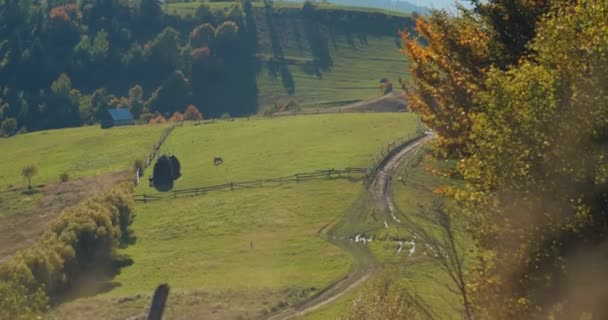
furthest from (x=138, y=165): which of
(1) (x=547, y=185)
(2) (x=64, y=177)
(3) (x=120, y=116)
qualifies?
(1) (x=547, y=185)

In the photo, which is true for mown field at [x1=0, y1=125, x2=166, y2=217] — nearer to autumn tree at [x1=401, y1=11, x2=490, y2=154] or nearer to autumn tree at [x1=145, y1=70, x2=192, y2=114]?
autumn tree at [x1=145, y1=70, x2=192, y2=114]

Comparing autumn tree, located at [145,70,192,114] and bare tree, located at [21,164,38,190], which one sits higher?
autumn tree, located at [145,70,192,114]

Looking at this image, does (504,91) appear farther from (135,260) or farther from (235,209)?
(235,209)

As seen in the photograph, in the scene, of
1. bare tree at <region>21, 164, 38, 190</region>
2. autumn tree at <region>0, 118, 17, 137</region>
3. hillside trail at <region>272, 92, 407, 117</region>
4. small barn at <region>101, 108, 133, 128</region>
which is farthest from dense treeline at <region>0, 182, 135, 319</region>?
autumn tree at <region>0, 118, 17, 137</region>

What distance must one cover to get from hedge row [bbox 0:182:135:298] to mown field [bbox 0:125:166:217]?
16.6 m

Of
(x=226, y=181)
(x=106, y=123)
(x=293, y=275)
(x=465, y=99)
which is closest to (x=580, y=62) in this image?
(x=465, y=99)

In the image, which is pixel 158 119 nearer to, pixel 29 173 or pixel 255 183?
pixel 29 173

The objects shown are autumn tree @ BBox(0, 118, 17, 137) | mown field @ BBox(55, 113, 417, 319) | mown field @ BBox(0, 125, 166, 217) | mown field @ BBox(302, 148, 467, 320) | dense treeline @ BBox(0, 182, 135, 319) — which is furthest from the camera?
autumn tree @ BBox(0, 118, 17, 137)

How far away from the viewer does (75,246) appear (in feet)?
227

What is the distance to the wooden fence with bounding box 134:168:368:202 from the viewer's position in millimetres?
87812

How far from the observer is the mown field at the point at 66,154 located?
98.5 meters

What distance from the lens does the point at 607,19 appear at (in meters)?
17.7

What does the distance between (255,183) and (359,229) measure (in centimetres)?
2119

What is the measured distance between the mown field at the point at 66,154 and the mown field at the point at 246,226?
714 centimetres
